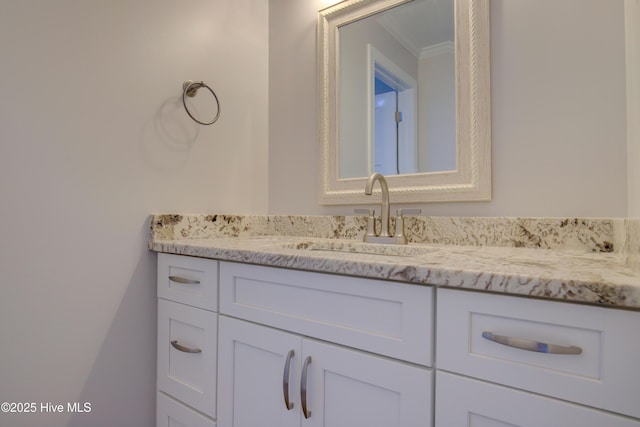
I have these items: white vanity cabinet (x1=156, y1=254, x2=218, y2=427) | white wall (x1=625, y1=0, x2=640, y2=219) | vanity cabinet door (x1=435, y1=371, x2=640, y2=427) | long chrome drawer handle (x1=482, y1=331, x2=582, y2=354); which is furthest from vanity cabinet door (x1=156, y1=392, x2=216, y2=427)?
white wall (x1=625, y1=0, x2=640, y2=219)

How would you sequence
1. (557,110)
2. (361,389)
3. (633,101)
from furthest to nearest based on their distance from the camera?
(557,110) → (633,101) → (361,389)

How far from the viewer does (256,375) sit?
2.94 feet

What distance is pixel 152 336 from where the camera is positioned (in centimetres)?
124

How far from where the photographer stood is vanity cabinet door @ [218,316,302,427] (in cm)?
81

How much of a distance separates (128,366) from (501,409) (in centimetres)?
115

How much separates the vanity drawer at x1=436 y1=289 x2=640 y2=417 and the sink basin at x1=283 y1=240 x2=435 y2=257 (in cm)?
46

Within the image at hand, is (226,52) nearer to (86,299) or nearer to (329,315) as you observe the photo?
(86,299)

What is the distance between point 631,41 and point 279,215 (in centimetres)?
130

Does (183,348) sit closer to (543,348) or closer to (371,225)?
(371,225)

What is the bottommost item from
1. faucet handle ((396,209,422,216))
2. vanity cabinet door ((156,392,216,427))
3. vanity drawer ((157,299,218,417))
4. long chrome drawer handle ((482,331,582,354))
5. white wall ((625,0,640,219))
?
vanity cabinet door ((156,392,216,427))

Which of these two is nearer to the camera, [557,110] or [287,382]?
[287,382]

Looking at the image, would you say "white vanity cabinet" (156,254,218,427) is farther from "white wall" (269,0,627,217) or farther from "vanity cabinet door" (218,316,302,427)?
"white wall" (269,0,627,217)

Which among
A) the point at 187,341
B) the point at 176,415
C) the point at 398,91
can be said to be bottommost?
the point at 176,415

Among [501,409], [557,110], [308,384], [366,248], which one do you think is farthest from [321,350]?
[557,110]
